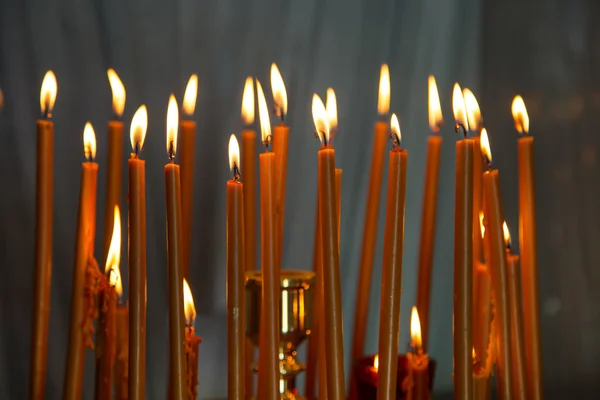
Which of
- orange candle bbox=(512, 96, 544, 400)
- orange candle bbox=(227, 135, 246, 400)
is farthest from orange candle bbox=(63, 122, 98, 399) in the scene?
orange candle bbox=(512, 96, 544, 400)

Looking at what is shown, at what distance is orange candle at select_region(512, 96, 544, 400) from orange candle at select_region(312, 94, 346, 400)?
178 mm

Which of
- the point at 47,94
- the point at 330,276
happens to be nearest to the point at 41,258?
the point at 47,94

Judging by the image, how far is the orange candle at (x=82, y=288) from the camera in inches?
21.0

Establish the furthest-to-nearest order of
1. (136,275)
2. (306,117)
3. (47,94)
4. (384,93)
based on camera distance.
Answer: (306,117) → (384,93) → (47,94) → (136,275)

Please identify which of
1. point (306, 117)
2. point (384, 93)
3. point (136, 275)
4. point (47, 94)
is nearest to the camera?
point (136, 275)

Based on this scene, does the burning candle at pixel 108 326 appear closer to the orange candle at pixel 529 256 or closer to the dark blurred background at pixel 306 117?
the dark blurred background at pixel 306 117

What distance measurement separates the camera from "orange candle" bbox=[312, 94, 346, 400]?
1.59ft

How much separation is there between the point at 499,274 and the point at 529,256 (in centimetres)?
4

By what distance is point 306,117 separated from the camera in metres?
0.82

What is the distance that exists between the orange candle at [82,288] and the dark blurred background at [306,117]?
0.19m

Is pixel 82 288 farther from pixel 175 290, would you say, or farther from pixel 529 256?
pixel 529 256

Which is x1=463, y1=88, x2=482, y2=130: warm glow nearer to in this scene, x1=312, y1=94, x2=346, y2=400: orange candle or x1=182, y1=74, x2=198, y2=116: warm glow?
x1=312, y1=94, x2=346, y2=400: orange candle

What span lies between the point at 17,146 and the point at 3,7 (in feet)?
0.51

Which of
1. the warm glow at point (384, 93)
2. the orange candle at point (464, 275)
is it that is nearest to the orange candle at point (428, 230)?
the warm glow at point (384, 93)
